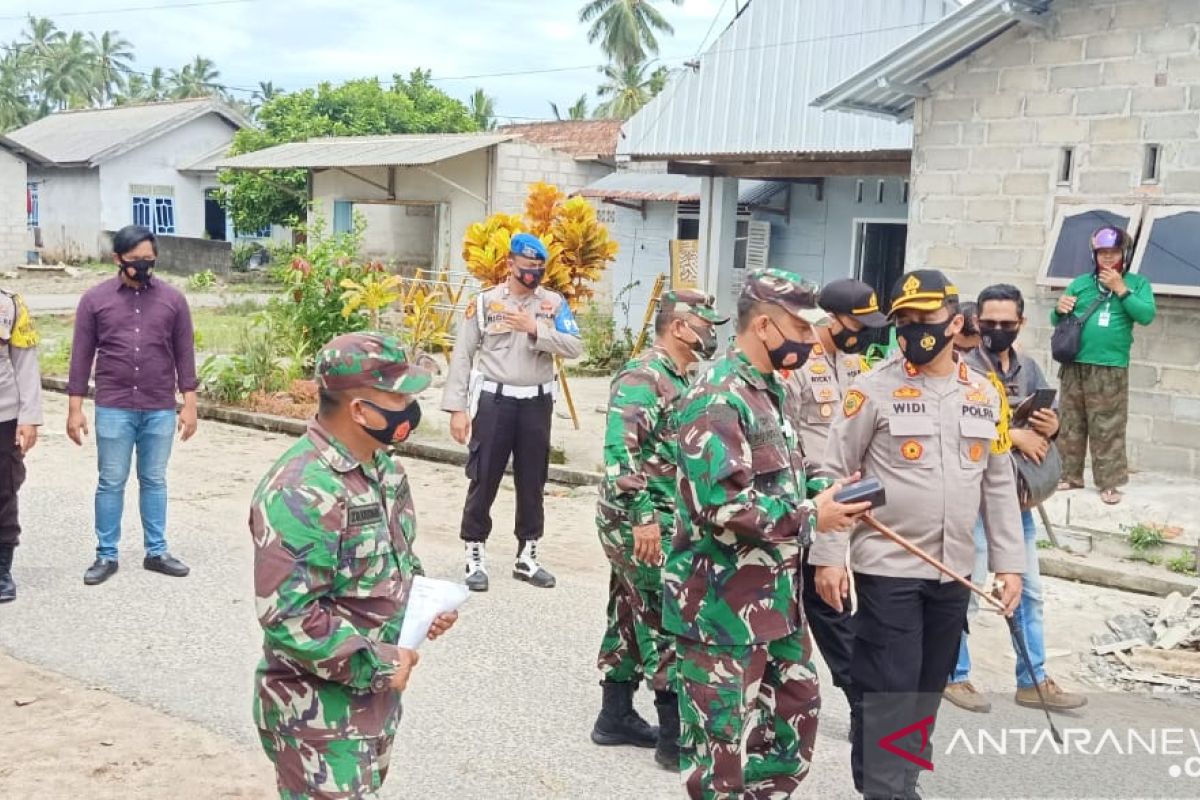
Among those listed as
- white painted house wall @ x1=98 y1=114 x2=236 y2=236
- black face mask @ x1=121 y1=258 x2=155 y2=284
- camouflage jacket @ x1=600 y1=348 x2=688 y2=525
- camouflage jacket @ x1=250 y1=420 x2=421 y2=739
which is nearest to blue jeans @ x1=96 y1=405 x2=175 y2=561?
black face mask @ x1=121 y1=258 x2=155 y2=284

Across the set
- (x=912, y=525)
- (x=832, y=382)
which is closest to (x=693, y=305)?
(x=832, y=382)

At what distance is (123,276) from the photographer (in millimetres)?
6152

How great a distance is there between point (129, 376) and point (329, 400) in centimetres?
392

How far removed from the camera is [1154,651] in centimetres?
565

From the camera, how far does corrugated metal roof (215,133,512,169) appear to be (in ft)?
64.8

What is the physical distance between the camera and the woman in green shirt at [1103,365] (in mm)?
7969

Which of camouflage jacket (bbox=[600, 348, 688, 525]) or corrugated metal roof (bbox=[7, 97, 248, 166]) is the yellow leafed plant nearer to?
camouflage jacket (bbox=[600, 348, 688, 525])

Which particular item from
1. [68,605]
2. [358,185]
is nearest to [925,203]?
[68,605]

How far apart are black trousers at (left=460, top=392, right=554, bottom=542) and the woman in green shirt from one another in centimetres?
414

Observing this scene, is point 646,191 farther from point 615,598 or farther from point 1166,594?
point 615,598

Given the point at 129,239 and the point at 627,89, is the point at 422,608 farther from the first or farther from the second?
the point at 627,89

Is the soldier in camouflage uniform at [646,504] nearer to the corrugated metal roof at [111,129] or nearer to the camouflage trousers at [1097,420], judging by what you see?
the camouflage trousers at [1097,420]

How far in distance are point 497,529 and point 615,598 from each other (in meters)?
3.60

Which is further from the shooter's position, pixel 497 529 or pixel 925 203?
pixel 925 203
